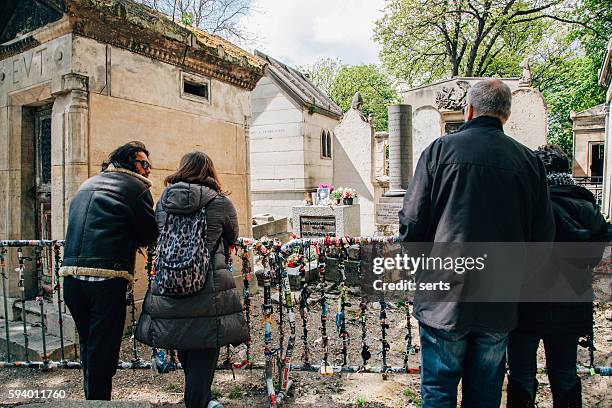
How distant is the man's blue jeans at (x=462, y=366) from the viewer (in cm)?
Result: 195

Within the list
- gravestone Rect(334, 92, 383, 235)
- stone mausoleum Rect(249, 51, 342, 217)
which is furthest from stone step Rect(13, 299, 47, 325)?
stone mausoleum Rect(249, 51, 342, 217)

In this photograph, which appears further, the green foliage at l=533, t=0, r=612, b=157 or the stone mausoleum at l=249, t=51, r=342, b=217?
the green foliage at l=533, t=0, r=612, b=157

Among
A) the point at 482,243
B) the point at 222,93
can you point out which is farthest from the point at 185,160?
the point at 222,93

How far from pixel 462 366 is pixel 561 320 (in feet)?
2.15

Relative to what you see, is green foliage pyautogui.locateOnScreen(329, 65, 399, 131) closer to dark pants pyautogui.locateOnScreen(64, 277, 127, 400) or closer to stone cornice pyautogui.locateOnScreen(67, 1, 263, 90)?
stone cornice pyautogui.locateOnScreen(67, 1, 263, 90)

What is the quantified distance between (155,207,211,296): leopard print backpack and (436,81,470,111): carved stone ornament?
40.3 feet

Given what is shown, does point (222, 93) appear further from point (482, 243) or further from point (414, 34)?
point (414, 34)

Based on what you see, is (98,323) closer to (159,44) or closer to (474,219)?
(474,219)

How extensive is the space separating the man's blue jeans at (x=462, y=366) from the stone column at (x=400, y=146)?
9672 millimetres

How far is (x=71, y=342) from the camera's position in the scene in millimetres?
4090

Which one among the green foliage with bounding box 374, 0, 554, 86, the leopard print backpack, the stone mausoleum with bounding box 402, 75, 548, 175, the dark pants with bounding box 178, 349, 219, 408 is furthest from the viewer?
the green foliage with bounding box 374, 0, 554, 86

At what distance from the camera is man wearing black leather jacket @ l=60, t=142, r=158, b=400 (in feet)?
8.68

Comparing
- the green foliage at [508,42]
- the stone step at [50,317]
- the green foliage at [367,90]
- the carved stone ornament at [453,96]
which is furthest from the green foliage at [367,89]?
the stone step at [50,317]

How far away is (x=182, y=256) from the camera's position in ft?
7.77
